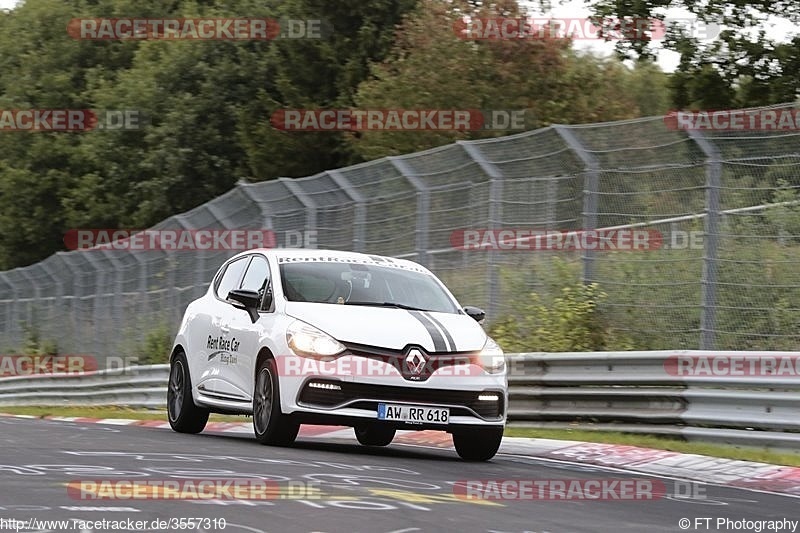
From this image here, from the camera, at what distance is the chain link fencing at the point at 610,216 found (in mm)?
12898

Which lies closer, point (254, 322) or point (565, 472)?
point (565, 472)

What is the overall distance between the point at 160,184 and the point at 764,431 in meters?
40.8

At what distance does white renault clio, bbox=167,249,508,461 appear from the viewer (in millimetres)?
10938

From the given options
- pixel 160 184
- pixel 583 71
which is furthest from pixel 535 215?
pixel 160 184

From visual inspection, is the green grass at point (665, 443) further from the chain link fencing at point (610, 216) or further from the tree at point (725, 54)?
the tree at point (725, 54)

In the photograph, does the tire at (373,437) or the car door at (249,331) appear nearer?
the car door at (249,331)

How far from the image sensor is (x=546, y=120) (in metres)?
38.4

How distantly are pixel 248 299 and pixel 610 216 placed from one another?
4454 mm

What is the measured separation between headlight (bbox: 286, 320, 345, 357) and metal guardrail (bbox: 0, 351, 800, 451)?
3.39 meters

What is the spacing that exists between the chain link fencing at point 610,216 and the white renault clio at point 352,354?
2.51m

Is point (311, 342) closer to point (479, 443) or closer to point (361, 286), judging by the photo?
point (361, 286)

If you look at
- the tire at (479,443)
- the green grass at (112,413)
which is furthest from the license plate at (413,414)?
the green grass at (112,413)

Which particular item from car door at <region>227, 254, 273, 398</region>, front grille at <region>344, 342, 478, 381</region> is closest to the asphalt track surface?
car door at <region>227, 254, 273, 398</region>

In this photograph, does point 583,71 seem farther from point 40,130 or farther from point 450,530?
point 450,530
